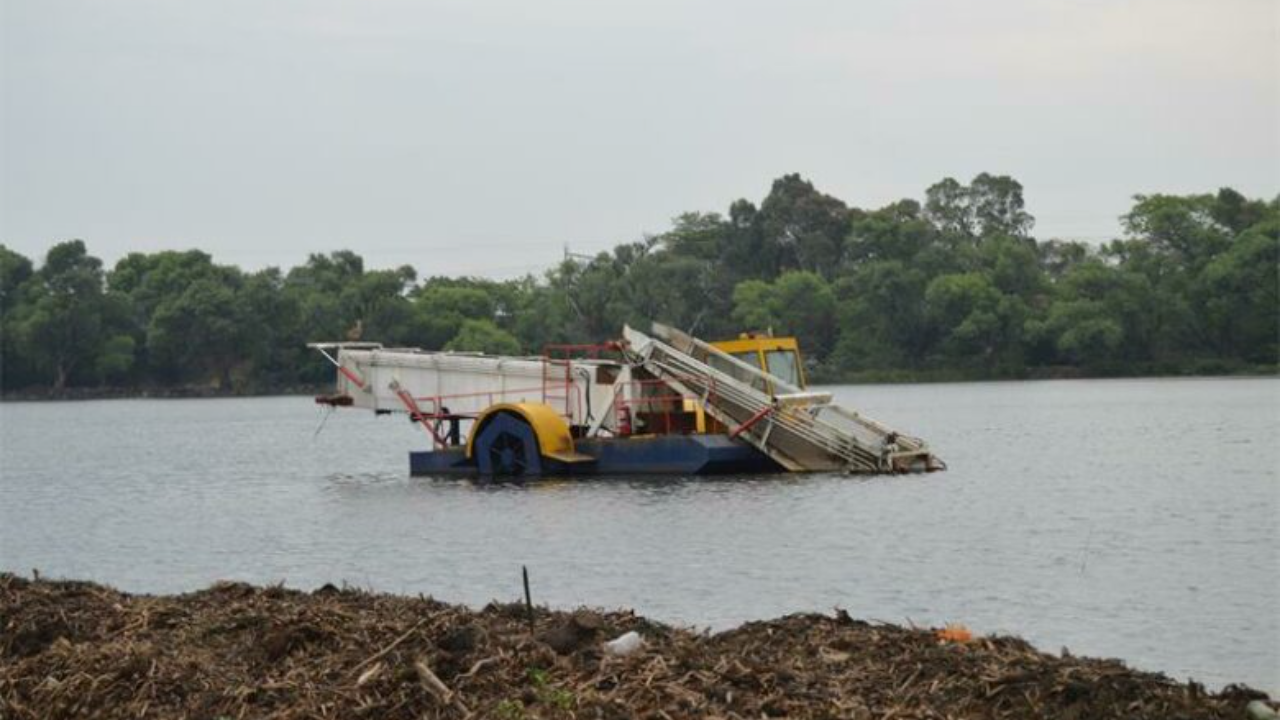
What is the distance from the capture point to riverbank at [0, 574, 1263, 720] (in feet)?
34.1

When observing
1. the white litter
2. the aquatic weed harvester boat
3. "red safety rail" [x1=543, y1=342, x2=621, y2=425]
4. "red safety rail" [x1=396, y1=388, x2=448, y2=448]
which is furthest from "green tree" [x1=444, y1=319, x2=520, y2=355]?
the white litter

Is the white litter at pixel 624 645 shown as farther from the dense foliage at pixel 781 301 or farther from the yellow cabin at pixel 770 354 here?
the dense foliage at pixel 781 301

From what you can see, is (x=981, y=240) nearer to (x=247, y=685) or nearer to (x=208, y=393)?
(x=208, y=393)

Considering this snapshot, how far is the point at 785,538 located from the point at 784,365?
13679 millimetres

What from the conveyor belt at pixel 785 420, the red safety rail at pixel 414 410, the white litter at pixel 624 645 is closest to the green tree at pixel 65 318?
the red safety rail at pixel 414 410

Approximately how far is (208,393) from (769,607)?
133510 mm

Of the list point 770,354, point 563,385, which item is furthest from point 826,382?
point 563,385

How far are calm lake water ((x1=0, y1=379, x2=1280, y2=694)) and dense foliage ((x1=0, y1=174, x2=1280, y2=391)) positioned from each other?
7203 cm

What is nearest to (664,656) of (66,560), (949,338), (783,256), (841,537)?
(841,537)

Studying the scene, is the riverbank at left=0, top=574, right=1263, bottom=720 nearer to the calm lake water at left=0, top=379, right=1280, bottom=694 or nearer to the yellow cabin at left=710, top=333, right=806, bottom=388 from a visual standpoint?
the calm lake water at left=0, top=379, right=1280, bottom=694

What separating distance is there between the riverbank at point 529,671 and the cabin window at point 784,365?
25.2 m

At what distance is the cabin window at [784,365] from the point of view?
1533 inches

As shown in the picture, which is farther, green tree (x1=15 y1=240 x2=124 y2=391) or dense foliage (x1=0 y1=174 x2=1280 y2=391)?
green tree (x1=15 y1=240 x2=124 y2=391)

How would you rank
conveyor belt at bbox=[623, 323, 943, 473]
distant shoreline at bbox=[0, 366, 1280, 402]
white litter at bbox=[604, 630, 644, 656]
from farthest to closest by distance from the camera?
distant shoreline at bbox=[0, 366, 1280, 402] < conveyor belt at bbox=[623, 323, 943, 473] < white litter at bbox=[604, 630, 644, 656]
